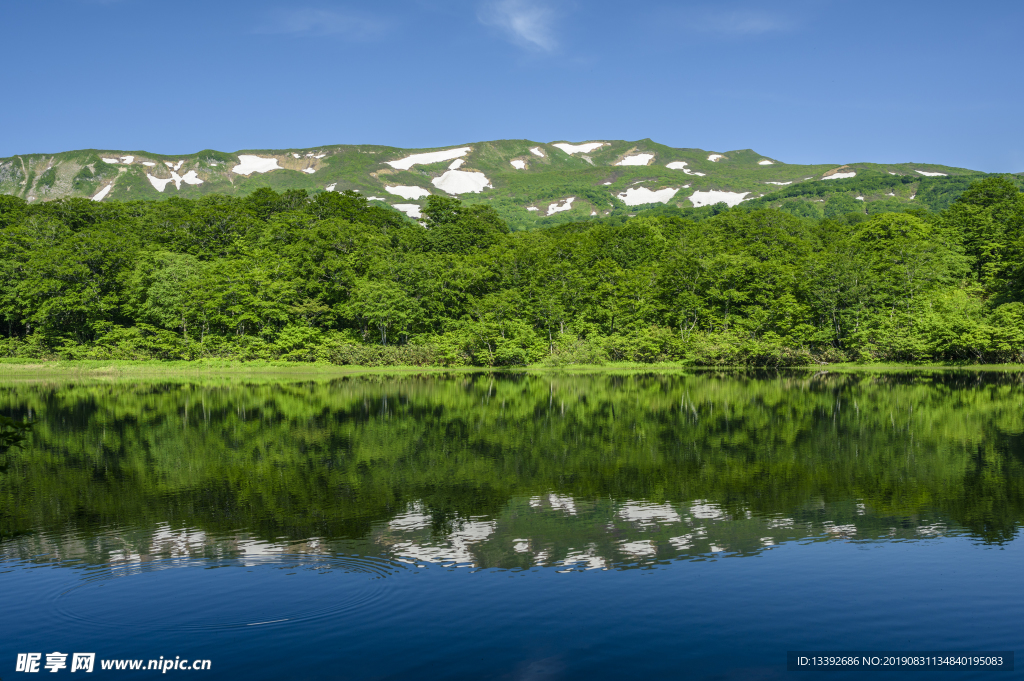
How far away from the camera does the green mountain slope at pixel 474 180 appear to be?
6132 inches

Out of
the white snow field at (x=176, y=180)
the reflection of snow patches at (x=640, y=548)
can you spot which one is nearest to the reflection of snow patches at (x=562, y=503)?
the reflection of snow patches at (x=640, y=548)

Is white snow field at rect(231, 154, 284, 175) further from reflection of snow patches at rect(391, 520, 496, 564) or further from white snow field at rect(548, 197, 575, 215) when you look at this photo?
reflection of snow patches at rect(391, 520, 496, 564)

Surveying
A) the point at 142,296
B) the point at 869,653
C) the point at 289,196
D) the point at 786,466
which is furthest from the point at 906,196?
the point at 869,653

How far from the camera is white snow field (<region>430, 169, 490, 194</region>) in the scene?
18088 cm

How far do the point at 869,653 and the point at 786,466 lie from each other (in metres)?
9.37

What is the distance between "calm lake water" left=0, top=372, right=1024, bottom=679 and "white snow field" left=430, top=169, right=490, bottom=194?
537ft

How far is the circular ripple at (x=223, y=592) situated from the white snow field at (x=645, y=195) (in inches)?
6432

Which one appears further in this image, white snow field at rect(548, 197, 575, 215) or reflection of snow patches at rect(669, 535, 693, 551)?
white snow field at rect(548, 197, 575, 215)

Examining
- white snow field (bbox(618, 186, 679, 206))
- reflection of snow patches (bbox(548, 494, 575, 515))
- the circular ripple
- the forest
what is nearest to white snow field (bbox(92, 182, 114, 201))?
the forest

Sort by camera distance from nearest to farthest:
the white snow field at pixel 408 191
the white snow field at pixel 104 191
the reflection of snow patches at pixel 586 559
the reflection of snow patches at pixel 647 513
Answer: the reflection of snow patches at pixel 586 559, the reflection of snow patches at pixel 647 513, the white snow field at pixel 104 191, the white snow field at pixel 408 191

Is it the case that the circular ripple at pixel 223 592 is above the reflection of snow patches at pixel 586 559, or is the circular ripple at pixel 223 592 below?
above

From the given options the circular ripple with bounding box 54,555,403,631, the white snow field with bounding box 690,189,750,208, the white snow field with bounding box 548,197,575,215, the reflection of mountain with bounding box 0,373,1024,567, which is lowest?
the reflection of mountain with bounding box 0,373,1024,567

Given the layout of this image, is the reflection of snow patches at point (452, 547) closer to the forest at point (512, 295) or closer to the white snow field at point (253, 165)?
the forest at point (512, 295)

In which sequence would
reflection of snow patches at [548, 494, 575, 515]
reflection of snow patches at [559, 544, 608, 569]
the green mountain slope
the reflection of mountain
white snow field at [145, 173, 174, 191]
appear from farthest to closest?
white snow field at [145, 173, 174, 191]
the green mountain slope
reflection of snow patches at [548, 494, 575, 515]
the reflection of mountain
reflection of snow patches at [559, 544, 608, 569]
